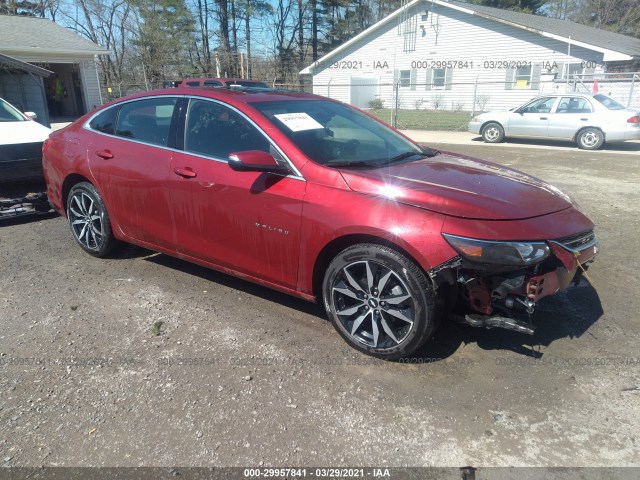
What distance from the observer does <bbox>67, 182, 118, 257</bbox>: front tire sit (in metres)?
4.49

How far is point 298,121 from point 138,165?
1463 millimetres

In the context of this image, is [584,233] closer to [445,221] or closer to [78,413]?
[445,221]

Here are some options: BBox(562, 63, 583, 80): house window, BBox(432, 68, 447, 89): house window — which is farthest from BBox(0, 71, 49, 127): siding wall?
BBox(562, 63, 583, 80): house window

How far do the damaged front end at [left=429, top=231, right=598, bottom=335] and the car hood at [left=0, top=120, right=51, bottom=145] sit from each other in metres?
5.82

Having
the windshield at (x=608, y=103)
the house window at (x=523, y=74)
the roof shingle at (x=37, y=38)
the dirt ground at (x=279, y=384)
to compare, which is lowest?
the dirt ground at (x=279, y=384)

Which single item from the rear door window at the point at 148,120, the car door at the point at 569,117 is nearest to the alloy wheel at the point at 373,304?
the rear door window at the point at 148,120

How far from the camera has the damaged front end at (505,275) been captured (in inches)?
105

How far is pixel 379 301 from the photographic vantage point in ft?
9.82

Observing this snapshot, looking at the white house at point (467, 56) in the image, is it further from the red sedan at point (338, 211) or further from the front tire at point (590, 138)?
the red sedan at point (338, 211)

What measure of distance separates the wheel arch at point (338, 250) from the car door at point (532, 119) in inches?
513

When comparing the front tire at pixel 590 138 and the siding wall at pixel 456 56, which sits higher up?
the siding wall at pixel 456 56

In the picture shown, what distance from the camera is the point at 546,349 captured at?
125 inches

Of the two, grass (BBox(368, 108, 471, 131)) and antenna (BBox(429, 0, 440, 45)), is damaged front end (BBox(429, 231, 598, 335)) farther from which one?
antenna (BBox(429, 0, 440, 45))

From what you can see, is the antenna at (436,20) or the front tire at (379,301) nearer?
the front tire at (379,301)
